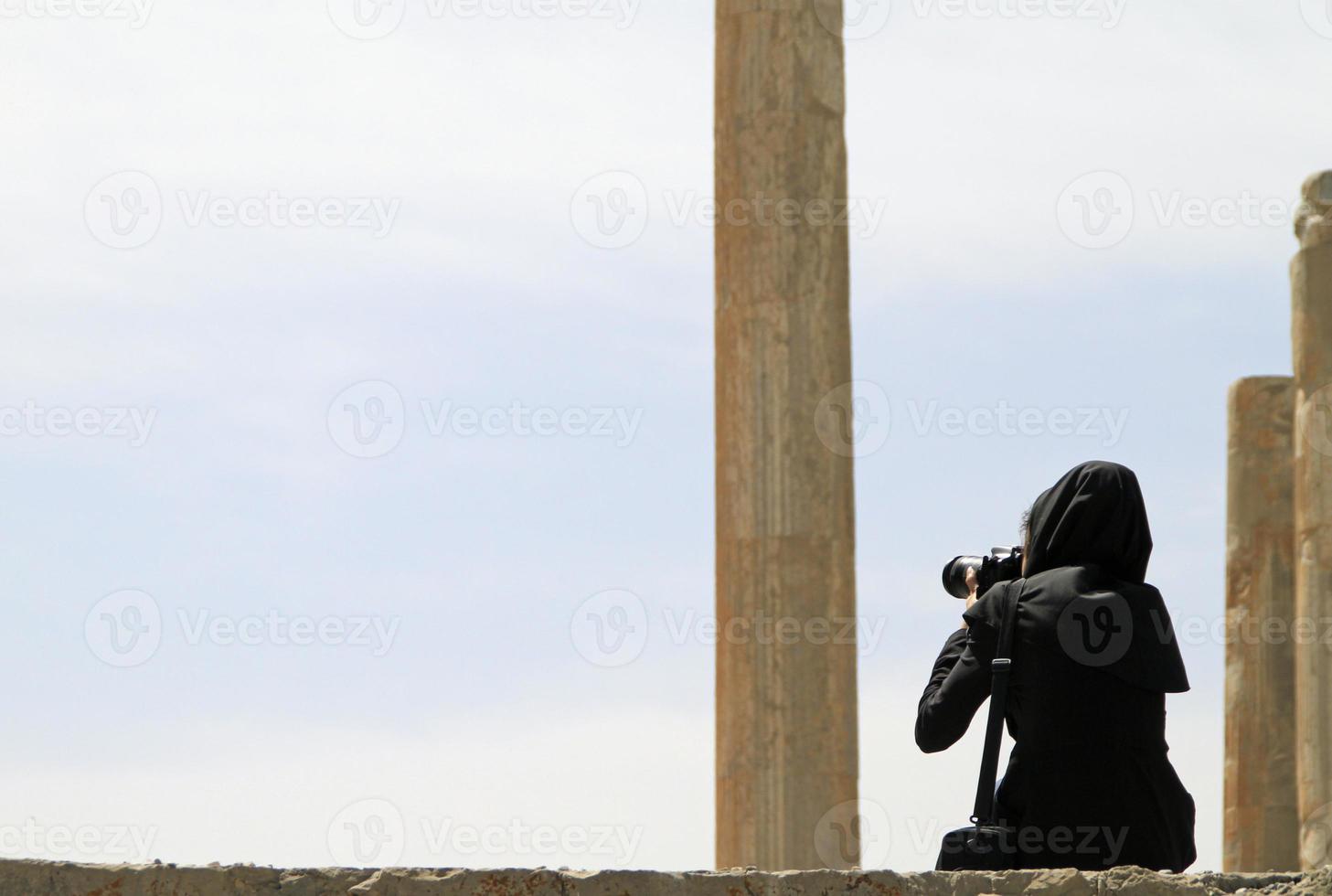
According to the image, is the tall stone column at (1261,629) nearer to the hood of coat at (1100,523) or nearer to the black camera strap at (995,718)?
the hood of coat at (1100,523)

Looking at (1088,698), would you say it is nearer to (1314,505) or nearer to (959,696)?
(959,696)

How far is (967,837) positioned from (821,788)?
937 centimetres

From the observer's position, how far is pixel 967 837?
16.4ft

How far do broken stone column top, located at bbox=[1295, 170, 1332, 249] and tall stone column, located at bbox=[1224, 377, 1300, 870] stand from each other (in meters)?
2.63

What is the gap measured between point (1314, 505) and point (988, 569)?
14.9 metres

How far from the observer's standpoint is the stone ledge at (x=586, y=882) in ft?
11.9

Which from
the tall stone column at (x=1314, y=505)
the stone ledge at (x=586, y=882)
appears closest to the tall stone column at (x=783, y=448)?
the tall stone column at (x=1314, y=505)

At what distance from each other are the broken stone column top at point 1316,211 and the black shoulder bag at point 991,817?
15591 mm

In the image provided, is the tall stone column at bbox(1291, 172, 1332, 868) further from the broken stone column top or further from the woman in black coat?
the woman in black coat

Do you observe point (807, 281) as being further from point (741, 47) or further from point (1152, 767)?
point (1152, 767)

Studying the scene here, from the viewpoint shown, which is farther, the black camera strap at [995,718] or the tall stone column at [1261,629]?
the tall stone column at [1261,629]

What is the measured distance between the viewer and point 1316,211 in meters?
19.5

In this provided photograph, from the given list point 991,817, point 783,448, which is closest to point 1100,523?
point 991,817

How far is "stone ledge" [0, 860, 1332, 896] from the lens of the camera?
364 cm
